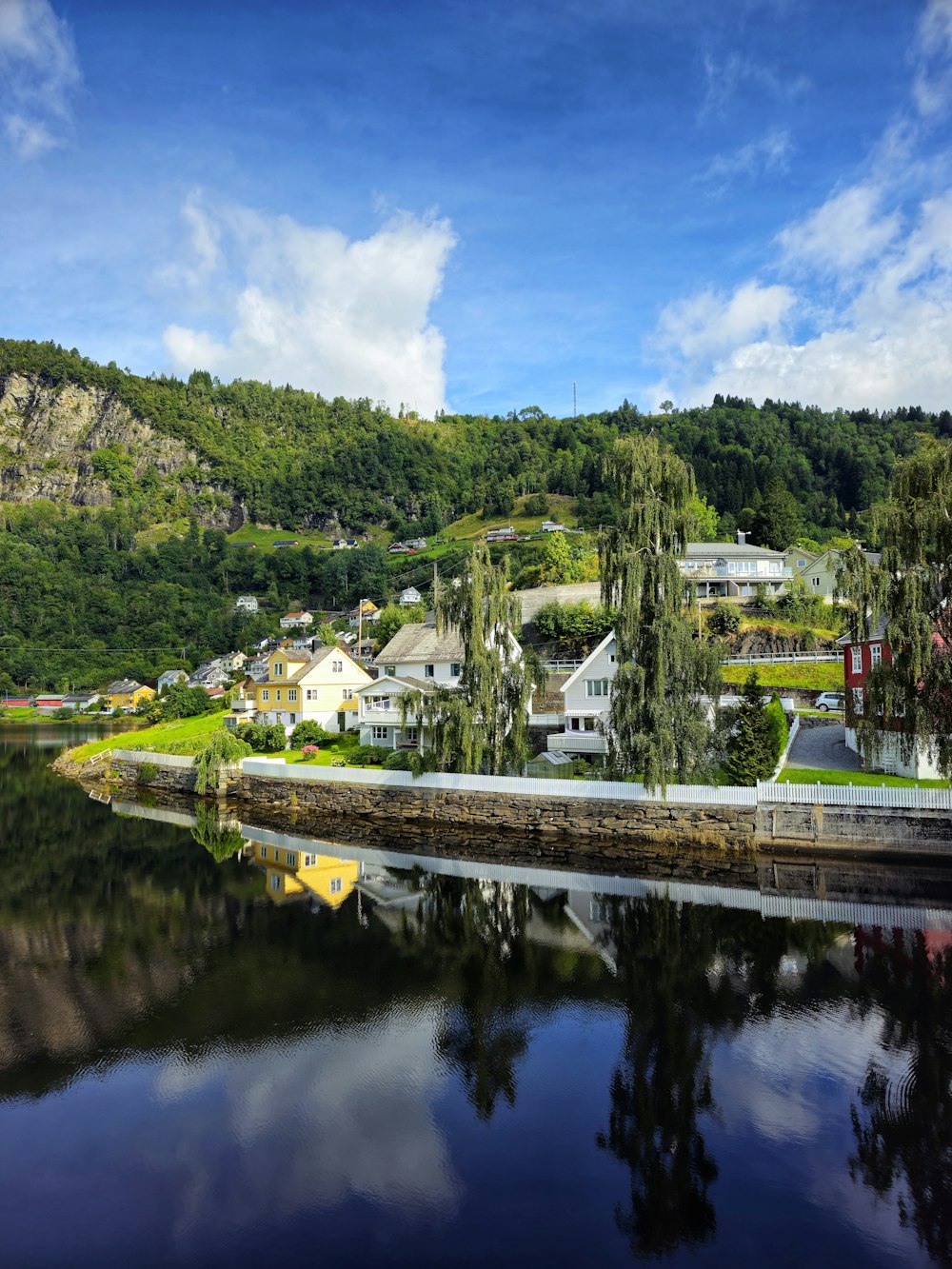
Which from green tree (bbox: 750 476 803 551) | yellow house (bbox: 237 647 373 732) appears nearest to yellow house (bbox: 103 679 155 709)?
yellow house (bbox: 237 647 373 732)

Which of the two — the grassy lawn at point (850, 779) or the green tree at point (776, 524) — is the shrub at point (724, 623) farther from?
the green tree at point (776, 524)

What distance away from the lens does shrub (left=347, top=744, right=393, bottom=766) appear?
44344mm

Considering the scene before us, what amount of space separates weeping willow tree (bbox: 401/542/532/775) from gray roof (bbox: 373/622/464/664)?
11.4 m

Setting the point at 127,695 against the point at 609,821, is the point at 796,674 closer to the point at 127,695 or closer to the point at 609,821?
the point at 609,821

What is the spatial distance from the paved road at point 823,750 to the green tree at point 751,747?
9.84 feet

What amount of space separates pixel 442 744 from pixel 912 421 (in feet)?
519

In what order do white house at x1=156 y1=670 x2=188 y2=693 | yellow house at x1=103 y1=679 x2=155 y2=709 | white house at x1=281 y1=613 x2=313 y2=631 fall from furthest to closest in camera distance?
1. white house at x1=281 y1=613 x2=313 y2=631
2. yellow house at x1=103 y1=679 x2=155 y2=709
3. white house at x1=156 y1=670 x2=188 y2=693

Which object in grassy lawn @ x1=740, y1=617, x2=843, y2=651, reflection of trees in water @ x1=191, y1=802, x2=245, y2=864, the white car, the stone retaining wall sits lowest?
reflection of trees in water @ x1=191, y1=802, x2=245, y2=864

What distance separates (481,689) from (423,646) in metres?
16.4

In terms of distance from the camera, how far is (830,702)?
151ft

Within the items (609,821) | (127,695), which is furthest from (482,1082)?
(127,695)

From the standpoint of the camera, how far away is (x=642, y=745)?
101 ft

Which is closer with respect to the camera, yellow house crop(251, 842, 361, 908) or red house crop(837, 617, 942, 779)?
yellow house crop(251, 842, 361, 908)

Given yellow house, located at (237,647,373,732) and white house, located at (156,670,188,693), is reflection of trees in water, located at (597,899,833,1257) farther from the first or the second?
white house, located at (156,670,188,693)
